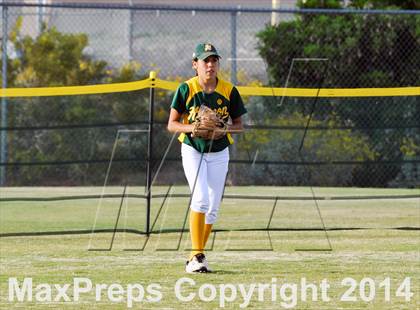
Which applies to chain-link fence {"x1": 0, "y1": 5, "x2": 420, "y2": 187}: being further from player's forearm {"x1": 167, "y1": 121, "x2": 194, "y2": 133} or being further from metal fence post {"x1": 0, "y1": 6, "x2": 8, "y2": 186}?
player's forearm {"x1": 167, "y1": 121, "x2": 194, "y2": 133}

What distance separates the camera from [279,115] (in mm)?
17562

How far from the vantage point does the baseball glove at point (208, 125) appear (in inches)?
389

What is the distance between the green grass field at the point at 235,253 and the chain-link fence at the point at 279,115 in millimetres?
606

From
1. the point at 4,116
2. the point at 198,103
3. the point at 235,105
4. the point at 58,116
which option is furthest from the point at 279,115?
the point at 198,103

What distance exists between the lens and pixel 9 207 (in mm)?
16938

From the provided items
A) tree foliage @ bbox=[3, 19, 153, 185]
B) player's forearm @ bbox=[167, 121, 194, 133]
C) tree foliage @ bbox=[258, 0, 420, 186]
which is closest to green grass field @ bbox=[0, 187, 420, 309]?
player's forearm @ bbox=[167, 121, 194, 133]

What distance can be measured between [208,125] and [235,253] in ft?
7.04

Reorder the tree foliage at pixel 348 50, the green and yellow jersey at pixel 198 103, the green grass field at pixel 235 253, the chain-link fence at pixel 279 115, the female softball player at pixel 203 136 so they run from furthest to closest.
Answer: the tree foliage at pixel 348 50
the chain-link fence at pixel 279 115
the green and yellow jersey at pixel 198 103
the female softball player at pixel 203 136
the green grass field at pixel 235 253

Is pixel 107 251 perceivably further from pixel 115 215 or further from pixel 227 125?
pixel 115 215

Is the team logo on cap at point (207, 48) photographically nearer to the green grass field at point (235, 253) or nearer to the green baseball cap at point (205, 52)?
the green baseball cap at point (205, 52)

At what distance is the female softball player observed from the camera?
1012cm

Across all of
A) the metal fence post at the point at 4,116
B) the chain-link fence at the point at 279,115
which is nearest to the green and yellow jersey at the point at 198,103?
the chain-link fence at the point at 279,115

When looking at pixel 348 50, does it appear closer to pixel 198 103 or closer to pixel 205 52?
pixel 198 103

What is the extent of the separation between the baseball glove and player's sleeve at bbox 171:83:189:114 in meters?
0.23
